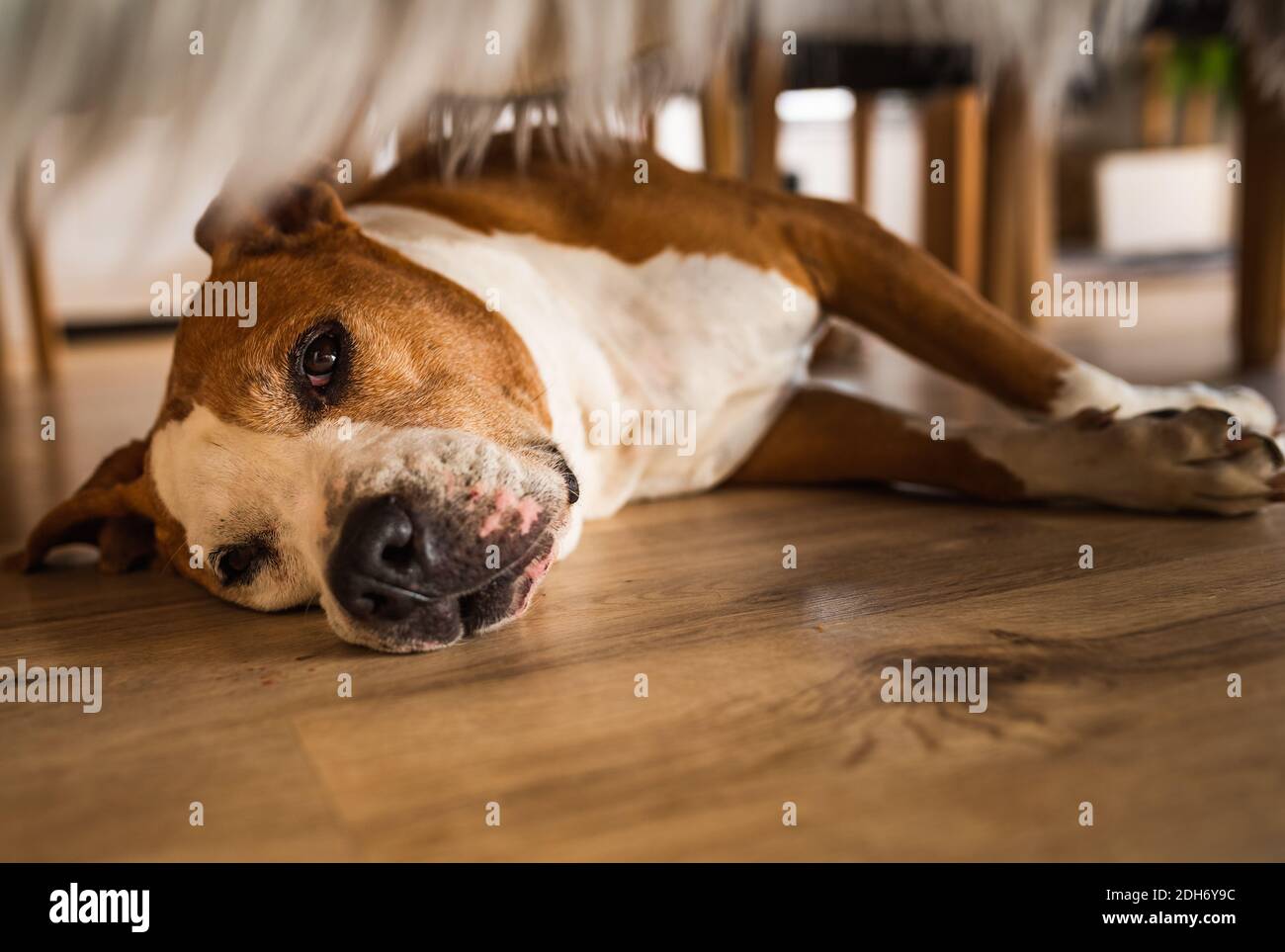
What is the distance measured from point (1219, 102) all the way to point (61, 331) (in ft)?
23.8

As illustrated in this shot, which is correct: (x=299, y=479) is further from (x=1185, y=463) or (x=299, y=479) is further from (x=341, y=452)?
(x=1185, y=463)

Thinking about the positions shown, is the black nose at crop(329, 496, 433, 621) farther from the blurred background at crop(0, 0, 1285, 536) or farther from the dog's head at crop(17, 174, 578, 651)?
Answer: the blurred background at crop(0, 0, 1285, 536)

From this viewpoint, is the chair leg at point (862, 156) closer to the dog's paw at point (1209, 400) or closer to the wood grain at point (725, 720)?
the dog's paw at point (1209, 400)

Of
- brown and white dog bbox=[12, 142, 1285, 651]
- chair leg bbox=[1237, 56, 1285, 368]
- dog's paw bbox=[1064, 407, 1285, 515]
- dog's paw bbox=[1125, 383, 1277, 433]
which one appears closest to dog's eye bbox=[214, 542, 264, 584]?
brown and white dog bbox=[12, 142, 1285, 651]

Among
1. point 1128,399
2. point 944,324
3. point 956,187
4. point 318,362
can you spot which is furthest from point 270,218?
point 956,187

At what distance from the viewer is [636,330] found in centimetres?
180

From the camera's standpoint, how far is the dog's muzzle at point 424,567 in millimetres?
1189

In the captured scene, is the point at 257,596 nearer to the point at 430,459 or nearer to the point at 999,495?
the point at 430,459

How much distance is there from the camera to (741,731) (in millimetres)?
990

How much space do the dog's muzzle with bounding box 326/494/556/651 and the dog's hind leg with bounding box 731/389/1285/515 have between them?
747mm

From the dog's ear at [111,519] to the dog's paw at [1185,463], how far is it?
4.22 feet

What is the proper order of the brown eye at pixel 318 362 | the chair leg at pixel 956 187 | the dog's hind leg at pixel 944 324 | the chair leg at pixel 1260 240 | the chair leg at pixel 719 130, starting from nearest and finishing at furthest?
1. the brown eye at pixel 318 362
2. the dog's hind leg at pixel 944 324
3. the chair leg at pixel 1260 240
4. the chair leg at pixel 719 130
5. the chair leg at pixel 956 187

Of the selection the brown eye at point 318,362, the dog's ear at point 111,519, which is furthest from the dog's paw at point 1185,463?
the dog's ear at point 111,519
